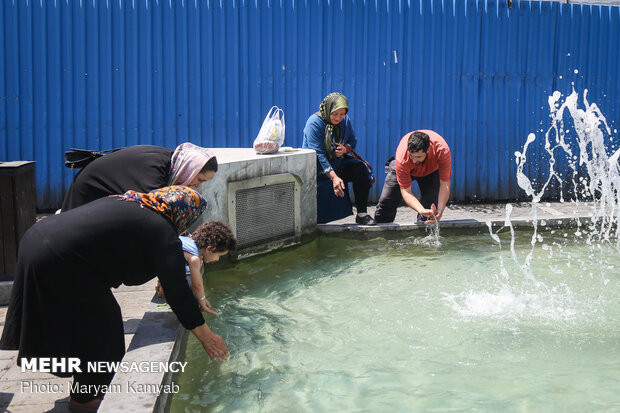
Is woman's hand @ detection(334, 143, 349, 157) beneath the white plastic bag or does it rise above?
beneath

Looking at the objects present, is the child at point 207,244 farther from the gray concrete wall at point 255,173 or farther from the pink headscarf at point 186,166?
the gray concrete wall at point 255,173

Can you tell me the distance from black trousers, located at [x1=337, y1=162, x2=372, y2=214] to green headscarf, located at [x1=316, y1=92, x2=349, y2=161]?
29cm

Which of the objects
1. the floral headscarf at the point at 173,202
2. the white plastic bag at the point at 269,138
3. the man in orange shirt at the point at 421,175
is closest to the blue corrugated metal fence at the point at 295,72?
the man in orange shirt at the point at 421,175

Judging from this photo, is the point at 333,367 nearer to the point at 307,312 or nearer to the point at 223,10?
the point at 307,312

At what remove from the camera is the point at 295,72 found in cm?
919

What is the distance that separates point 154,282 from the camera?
19.6 ft

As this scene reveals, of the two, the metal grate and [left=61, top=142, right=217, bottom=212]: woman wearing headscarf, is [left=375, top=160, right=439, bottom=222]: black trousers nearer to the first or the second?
the metal grate

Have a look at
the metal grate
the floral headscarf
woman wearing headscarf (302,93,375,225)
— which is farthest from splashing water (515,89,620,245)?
the floral headscarf

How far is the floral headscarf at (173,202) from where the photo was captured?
143 inches

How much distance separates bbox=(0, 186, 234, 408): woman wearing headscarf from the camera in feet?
11.3

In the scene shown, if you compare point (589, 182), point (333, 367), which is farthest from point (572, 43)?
point (333, 367)

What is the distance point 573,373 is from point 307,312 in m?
2.03

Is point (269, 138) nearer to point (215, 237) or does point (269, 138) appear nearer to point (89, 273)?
point (215, 237)

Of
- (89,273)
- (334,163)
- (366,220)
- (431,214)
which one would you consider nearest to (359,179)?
(334,163)
